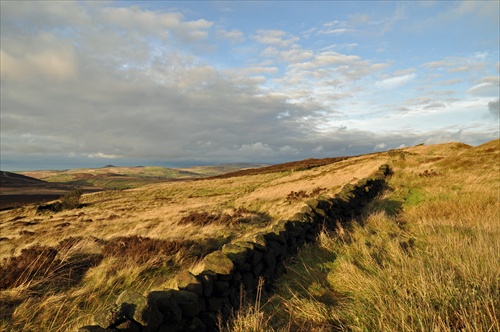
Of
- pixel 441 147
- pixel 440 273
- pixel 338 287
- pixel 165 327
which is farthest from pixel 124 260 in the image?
pixel 441 147

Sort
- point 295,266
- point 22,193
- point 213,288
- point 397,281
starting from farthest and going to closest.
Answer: point 22,193
point 295,266
point 213,288
point 397,281

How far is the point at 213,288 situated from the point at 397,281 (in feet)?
10.0

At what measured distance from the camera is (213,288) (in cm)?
476

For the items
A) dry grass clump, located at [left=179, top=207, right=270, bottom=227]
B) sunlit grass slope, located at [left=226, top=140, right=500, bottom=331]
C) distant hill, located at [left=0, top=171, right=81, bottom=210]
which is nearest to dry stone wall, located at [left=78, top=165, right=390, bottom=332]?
sunlit grass slope, located at [left=226, top=140, right=500, bottom=331]

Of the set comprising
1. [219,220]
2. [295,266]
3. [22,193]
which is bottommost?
[22,193]

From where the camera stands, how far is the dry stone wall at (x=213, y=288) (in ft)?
11.3

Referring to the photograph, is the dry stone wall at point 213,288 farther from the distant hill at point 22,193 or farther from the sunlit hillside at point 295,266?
the distant hill at point 22,193

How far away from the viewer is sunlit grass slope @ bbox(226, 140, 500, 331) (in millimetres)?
3451

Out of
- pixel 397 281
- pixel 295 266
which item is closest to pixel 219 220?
pixel 295 266

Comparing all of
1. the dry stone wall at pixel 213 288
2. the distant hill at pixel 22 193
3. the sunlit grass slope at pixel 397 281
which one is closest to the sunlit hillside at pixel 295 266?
the sunlit grass slope at pixel 397 281

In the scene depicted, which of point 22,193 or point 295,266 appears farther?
point 22,193

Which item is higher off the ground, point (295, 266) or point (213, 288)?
point (213, 288)

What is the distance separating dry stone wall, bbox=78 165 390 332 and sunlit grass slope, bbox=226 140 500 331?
0.42 m

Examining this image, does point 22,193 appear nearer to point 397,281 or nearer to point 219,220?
point 219,220
